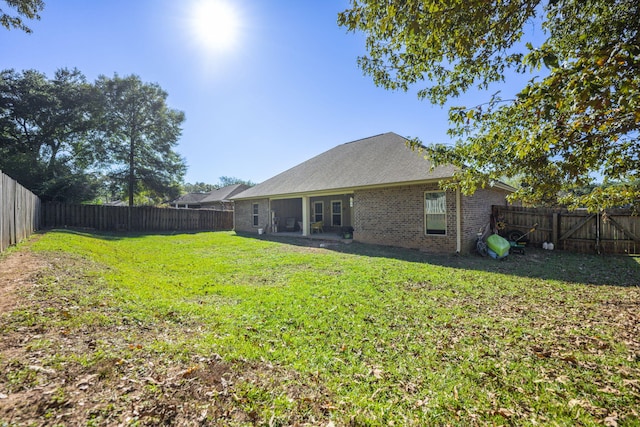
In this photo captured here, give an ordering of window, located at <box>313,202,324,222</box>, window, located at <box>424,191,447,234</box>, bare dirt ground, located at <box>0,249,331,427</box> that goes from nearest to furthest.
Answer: bare dirt ground, located at <box>0,249,331,427</box>
window, located at <box>424,191,447,234</box>
window, located at <box>313,202,324,222</box>

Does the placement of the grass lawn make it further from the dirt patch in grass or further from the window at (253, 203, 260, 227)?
the window at (253, 203, 260, 227)

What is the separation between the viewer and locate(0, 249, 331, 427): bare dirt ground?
212 centimetres

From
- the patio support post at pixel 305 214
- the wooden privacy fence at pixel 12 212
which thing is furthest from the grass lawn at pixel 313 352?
the patio support post at pixel 305 214

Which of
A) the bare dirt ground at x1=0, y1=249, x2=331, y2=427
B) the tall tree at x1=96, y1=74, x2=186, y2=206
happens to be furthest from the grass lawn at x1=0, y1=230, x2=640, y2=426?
A: the tall tree at x1=96, y1=74, x2=186, y2=206

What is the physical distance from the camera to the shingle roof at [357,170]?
1154cm

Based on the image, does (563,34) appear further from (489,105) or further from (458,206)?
(458,206)

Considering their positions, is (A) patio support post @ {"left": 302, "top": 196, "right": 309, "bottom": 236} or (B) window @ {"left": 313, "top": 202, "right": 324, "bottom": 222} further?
(B) window @ {"left": 313, "top": 202, "right": 324, "bottom": 222}

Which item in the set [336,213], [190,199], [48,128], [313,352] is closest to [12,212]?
[313,352]

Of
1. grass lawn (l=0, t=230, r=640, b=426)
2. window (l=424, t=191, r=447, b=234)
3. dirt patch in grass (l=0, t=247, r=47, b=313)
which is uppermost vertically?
window (l=424, t=191, r=447, b=234)

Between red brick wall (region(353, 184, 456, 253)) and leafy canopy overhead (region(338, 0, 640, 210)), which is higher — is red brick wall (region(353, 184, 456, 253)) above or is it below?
below

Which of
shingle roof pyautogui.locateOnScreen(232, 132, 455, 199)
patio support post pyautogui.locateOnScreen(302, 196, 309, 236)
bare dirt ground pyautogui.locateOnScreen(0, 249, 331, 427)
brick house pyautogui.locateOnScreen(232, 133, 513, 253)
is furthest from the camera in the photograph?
patio support post pyautogui.locateOnScreen(302, 196, 309, 236)

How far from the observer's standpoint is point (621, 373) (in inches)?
117

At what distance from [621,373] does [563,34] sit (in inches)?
190

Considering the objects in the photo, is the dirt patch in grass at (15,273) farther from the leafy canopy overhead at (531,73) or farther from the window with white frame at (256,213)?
the window with white frame at (256,213)
